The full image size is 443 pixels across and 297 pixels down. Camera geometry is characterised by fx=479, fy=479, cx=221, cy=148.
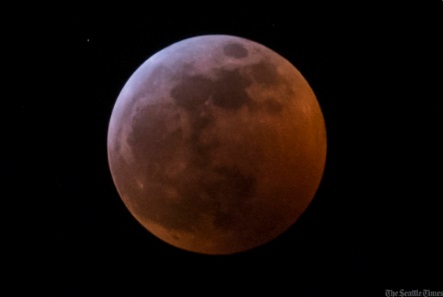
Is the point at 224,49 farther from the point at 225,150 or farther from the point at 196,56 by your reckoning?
the point at 225,150

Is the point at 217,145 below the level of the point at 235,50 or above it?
below

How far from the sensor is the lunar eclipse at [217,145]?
193 inches

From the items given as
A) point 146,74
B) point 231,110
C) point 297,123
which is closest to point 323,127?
point 297,123

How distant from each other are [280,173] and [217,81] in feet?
3.86

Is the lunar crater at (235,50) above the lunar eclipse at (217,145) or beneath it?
above

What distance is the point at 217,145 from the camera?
15.9 ft

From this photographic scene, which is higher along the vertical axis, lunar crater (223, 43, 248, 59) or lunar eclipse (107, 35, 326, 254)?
lunar crater (223, 43, 248, 59)

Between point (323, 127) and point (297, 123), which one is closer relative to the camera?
point (297, 123)

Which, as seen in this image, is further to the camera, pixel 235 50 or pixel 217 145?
pixel 235 50

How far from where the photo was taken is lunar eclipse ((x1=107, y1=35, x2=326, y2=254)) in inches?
193

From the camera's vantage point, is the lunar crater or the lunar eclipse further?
the lunar crater

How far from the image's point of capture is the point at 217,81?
5.06 m

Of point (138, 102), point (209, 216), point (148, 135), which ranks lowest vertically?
point (209, 216)

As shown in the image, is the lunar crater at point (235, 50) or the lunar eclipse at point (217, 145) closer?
the lunar eclipse at point (217, 145)
